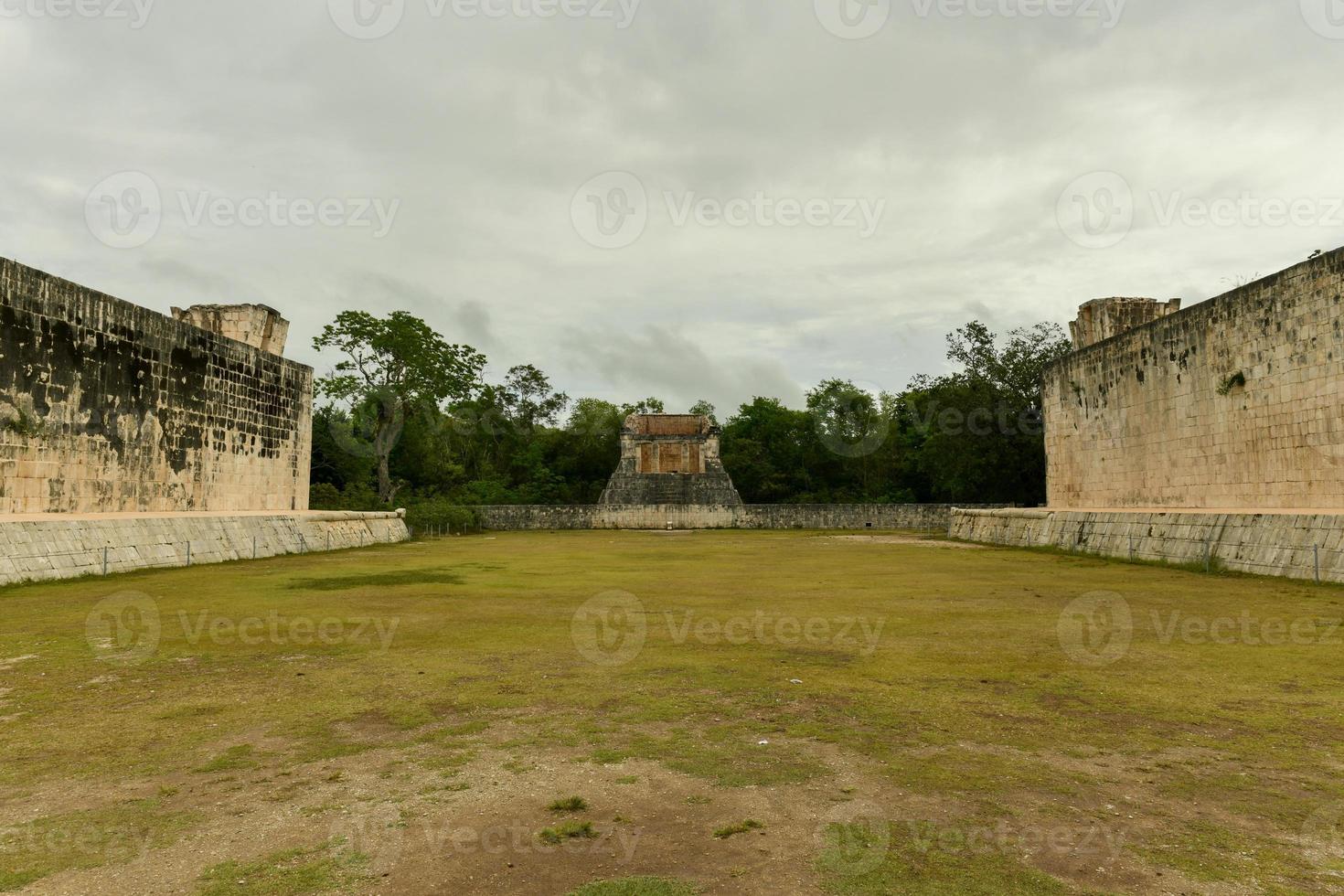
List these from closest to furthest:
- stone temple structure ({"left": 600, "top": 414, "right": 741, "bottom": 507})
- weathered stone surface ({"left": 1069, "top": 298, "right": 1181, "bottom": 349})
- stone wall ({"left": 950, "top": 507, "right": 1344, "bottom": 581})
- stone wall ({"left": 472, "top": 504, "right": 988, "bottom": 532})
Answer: stone wall ({"left": 950, "top": 507, "right": 1344, "bottom": 581}) < weathered stone surface ({"left": 1069, "top": 298, "right": 1181, "bottom": 349}) < stone wall ({"left": 472, "top": 504, "right": 988, "bottom": 532}) < stone temple structure ({"left": 600, "top": 414, "right": 741, "bottom": 507})

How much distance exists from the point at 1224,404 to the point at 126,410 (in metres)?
18.8

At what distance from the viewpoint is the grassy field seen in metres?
2.52

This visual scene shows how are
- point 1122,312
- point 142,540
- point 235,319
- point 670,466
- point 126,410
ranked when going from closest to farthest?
point 142,540 < point 126,410 < point 235,319 < point 1122,312 < point 670,466

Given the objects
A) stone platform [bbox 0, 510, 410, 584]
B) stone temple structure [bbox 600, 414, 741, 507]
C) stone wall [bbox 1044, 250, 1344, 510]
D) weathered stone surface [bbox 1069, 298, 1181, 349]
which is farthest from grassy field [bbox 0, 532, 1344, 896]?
stone temple structure [bbox 600, 414, 741, 507]

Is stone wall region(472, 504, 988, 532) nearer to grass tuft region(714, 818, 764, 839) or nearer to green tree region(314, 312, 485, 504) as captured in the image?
green tree region(314, 312, 485, 504)

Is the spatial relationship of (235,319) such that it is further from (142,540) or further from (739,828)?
(739,828)

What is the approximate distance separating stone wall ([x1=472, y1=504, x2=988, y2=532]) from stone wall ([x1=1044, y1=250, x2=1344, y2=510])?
14682mm

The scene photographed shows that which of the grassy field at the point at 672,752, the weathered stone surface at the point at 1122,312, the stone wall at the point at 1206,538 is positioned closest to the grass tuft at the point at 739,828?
the grassy field at the point at 672,752

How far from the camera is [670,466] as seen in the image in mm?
39344

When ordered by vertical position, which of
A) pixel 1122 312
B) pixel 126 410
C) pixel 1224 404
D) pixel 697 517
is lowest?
pixel 697 517

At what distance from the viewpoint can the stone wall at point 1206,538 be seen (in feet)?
32.0

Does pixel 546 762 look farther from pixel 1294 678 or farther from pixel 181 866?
pixel 1294 678

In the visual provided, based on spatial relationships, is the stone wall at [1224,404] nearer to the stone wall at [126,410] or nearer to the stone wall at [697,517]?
the stone wall at [697,517]

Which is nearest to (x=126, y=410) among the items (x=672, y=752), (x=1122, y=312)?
(x=672, y=752)
